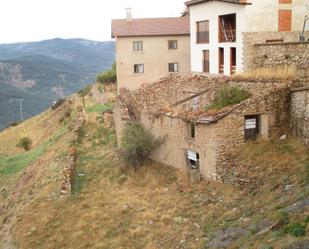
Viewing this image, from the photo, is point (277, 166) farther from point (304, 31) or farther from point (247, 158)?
point (304, 31)

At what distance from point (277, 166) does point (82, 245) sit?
814 centimetres

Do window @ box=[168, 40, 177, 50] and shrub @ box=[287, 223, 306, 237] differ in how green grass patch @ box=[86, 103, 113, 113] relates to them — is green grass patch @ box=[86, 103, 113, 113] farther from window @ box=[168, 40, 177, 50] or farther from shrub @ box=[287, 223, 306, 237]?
shrub @ box=[287, 223, 306, 237]

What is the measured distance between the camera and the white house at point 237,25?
2686cm

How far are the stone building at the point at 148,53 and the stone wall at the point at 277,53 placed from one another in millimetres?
13872

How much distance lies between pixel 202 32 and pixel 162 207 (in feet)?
56.9

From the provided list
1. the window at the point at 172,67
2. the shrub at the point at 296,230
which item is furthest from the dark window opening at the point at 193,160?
the window at the point at 172,67

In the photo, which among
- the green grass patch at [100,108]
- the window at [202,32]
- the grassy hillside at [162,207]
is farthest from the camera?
the green grass patch at [100,108]

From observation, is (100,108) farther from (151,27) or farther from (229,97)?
(229,97)

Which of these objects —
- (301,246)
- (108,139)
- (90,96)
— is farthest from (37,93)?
(301,246)

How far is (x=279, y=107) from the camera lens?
1969cm

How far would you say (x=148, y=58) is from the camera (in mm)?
40094

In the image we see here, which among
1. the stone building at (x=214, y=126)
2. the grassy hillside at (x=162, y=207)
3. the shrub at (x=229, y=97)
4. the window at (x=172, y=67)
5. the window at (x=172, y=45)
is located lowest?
the grassy hillside at (x=162, y=207)

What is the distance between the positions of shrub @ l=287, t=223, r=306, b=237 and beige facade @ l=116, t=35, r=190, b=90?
2879cm

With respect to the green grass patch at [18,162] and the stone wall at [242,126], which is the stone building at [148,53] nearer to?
the green grass patch at [18,162]
